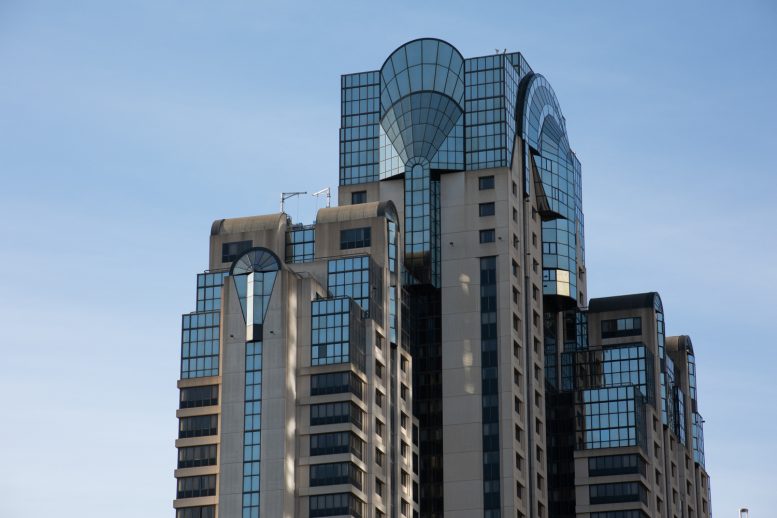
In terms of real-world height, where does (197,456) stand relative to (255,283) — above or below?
below

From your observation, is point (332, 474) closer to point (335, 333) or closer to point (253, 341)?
point (335, 333)

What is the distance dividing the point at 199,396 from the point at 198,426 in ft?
11.7

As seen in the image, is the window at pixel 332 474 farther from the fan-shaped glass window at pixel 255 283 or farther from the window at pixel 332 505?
the fan-shaped glass window at pixel 255 283

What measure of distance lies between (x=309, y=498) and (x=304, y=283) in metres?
23.5

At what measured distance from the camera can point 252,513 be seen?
185 metres

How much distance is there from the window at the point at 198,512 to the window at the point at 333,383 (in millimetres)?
15950

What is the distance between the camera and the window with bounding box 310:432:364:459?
188 metres

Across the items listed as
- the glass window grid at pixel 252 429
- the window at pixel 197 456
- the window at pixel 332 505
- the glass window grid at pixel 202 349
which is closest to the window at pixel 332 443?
the window at pixel 332 505

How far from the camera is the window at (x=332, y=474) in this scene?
186750 millimetres

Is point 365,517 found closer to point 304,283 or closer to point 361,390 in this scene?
point 361,390

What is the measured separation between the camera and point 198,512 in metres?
190

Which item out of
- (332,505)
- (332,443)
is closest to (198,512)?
(332,505)

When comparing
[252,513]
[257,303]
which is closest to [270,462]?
[252,513]

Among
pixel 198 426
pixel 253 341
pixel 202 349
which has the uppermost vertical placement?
pixel 202 349
